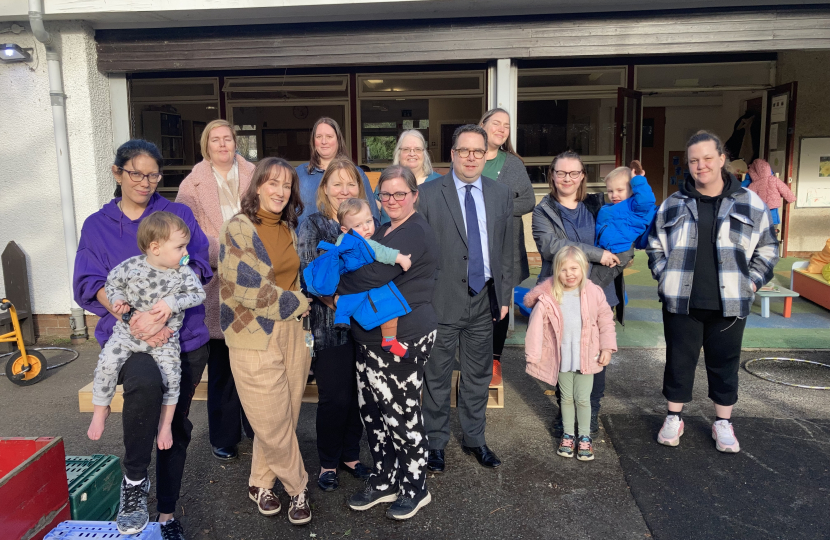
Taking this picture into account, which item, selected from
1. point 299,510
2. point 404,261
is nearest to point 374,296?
point 404,261

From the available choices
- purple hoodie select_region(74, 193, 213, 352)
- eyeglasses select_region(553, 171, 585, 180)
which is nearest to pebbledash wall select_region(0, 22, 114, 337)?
purple hoodie select_region(74, 193, 213, 352)

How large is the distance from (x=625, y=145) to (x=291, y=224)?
7625 mm

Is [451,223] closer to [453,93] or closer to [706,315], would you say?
[706,315]

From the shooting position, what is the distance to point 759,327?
252 inches

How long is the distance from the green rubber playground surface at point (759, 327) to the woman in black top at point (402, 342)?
3156 millimetres

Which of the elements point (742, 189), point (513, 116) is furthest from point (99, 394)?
point (513, 116)

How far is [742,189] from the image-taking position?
3.80 m

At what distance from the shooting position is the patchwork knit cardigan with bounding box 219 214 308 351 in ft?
9.64

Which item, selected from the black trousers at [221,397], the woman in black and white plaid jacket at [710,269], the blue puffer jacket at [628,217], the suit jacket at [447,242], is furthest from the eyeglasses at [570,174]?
the black trousers at [221,397]

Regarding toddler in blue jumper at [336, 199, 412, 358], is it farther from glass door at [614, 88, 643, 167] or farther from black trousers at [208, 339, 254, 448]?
glass door at [614, 88, 643, 167]

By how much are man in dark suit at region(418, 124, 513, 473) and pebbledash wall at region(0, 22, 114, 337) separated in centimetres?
437

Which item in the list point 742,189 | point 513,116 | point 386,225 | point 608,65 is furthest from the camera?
point 608,65

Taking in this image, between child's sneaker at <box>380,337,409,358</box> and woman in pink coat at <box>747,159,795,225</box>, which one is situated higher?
woman in pink coat at <box>747,159,795,225</box>

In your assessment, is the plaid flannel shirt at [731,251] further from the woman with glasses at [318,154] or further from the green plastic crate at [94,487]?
the green plastic crate at [94,487]
